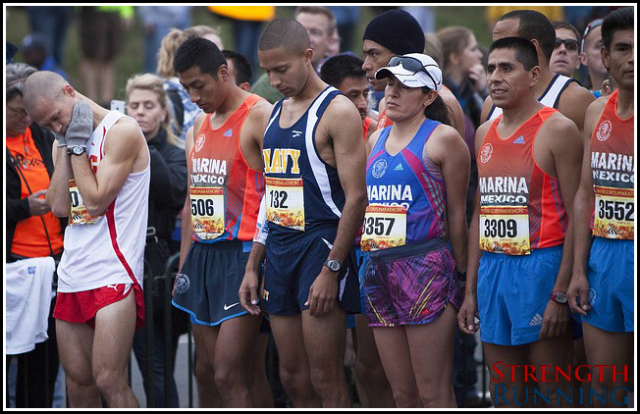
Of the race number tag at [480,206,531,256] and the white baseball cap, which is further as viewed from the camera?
the white baseball cap

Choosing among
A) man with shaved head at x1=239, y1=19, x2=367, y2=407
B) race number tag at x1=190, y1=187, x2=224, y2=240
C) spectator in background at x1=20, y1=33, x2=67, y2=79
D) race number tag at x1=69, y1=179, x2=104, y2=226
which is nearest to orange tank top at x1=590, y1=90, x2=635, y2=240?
man with shaved head at x1=239, y1=19, x2=367, y2=407

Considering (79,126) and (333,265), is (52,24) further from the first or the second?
(333,265)

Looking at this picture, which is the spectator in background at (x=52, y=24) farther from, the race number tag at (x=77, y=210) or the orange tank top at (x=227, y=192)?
the orange tank top at (x=227, y=192)

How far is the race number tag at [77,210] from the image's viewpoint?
5.66m

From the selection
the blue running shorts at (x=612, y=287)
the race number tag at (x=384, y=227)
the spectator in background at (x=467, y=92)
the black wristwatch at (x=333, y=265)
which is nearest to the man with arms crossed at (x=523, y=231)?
the blue running shorts at (x=612, y=287)

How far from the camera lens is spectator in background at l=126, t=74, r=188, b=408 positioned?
6.52 m

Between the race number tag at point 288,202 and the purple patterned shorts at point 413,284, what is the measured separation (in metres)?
0.48

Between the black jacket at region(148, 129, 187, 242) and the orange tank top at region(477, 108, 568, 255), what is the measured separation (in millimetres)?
2568

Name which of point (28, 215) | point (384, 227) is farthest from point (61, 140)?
point (384, 227)

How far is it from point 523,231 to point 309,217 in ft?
3.75

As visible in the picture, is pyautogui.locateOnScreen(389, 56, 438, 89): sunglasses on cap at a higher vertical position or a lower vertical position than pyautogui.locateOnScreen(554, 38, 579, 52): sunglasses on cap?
lower

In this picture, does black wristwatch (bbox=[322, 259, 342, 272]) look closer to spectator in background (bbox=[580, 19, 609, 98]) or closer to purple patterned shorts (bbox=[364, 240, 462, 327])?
purple patterned shorts (bbox=[364, 240, 462, 327])

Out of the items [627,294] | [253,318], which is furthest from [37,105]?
[627,294]

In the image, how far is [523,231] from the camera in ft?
15.8
